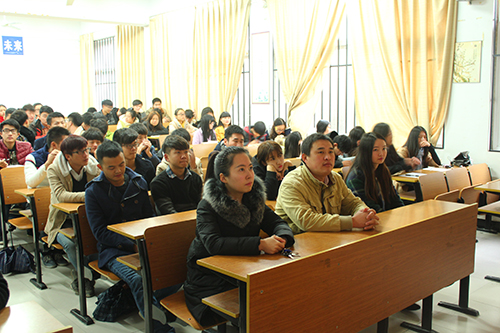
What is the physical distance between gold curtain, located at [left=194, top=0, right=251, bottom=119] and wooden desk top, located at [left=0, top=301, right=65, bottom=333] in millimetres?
8079

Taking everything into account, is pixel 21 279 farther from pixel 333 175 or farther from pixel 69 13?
pixel 69 13

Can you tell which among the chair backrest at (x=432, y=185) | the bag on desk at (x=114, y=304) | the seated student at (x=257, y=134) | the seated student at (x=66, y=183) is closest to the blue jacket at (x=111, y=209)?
the bag on desk at (x=114, y=304)

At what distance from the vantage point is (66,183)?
3.26 metres

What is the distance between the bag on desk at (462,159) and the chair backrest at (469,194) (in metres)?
0.97

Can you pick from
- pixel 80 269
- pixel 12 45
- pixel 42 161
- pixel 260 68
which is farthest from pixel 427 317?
pixel 12 45

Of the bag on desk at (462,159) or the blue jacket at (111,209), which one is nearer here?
the blue jacket at (111,209)

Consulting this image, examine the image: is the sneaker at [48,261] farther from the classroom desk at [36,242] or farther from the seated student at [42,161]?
the seated student at [42,161]

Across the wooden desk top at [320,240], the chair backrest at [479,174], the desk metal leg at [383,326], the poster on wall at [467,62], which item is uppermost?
the poster on wall at [467,62]

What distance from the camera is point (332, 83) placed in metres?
7.76

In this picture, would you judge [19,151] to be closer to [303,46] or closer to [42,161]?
[42,161]

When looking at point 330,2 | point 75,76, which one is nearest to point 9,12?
point 75,76

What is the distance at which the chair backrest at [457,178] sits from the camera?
4.33 meters

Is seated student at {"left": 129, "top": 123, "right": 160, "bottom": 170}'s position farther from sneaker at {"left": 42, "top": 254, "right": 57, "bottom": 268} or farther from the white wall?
the white wall

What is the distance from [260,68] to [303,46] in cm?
158
